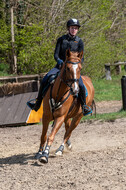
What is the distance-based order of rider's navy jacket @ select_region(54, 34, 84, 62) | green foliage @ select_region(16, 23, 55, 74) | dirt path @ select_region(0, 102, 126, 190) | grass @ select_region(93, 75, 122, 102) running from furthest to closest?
grass @ select_region(93, 75, 122, 102), green foliage @ select_region(16, 23, 55, 74), rider's navy jacket @ select_region(54, 34, 84, 62), dirt path @ select_region(0, 102, 126, 190)

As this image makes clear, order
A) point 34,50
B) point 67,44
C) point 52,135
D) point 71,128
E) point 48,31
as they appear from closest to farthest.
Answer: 1. point 52,135
2. point 67,44
3. point 71,128
4. point 34,50
5. point 48,31

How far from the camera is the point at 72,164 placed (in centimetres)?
647

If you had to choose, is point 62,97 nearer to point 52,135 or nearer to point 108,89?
point 52,135

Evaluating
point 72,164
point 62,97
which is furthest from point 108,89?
point 72,164

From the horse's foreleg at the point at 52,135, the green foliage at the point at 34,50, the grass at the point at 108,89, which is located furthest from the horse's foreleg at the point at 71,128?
the grass at the point at 108,89

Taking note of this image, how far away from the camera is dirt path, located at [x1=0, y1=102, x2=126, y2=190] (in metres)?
5.34

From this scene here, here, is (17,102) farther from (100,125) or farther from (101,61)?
(101,61)

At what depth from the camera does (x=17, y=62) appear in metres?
18.7

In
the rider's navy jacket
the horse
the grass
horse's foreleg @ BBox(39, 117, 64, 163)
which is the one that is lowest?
the grass

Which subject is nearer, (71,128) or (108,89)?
(71,128)

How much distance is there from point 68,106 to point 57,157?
1176 millimetres

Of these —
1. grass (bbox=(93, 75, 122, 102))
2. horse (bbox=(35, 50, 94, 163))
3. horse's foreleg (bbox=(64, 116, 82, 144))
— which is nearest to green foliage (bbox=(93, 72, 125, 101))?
grass (bbox=(93, 75, 122, 102))

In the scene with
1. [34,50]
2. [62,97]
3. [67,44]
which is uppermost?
[67,44]

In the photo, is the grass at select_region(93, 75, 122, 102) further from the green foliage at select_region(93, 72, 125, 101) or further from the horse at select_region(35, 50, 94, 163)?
the horse at select_region(35, 50, 94, 163)
